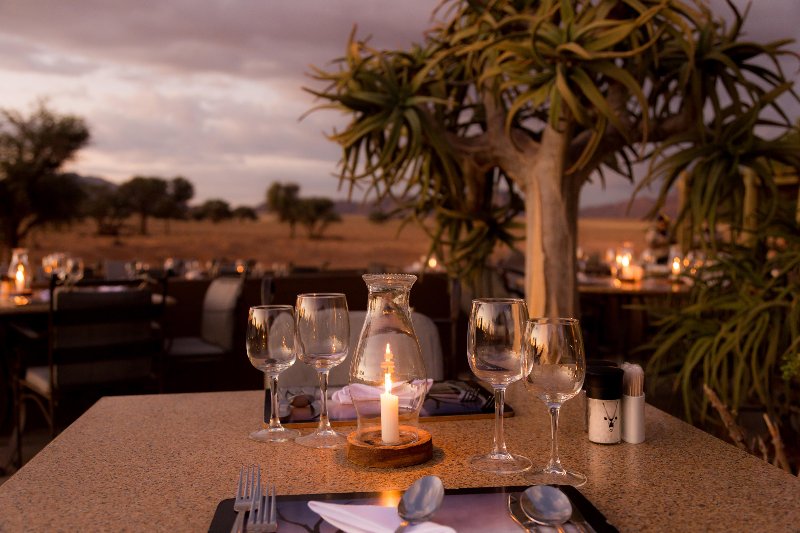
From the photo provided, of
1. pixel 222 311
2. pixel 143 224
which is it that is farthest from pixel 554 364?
pixel 143 224

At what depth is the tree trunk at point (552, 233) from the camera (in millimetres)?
2840

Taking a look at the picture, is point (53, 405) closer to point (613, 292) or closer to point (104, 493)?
point (104, 493)

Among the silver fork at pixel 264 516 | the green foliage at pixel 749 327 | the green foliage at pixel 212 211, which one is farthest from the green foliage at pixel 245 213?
the silver fork at pixel 264 516

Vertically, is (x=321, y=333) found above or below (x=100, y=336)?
above

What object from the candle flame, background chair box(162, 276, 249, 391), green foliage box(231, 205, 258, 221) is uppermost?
green foliage box(231, 205, 258, 221)

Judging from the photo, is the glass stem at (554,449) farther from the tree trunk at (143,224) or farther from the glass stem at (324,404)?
the tree trunk at (143,224)

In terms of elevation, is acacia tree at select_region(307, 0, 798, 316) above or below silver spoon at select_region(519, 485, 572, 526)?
above

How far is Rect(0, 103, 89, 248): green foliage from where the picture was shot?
468 inches

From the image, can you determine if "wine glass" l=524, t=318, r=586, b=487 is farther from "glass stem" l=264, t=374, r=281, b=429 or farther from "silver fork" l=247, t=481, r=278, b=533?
"glass stem" l=264, t=374, r=281, b=429

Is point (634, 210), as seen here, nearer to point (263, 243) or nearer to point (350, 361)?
point (350, 361)

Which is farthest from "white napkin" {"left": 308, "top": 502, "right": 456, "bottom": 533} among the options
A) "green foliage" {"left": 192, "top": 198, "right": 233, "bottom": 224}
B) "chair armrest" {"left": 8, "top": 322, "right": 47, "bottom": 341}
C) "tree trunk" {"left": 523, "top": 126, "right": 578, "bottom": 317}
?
"green foliage" {"left": 192, "top": 198, "right": 233, "bottom": 224}

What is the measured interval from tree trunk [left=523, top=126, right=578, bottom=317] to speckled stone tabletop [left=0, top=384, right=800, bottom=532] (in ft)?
5.21

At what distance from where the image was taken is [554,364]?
3.02 ft

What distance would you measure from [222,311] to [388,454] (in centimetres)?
357
